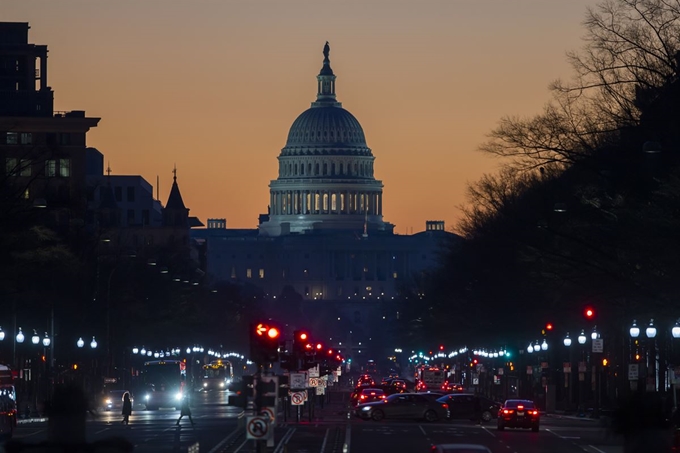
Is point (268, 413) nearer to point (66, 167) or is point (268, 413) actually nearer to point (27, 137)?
point (66, 167)

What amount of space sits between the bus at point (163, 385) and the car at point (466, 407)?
25.1 m

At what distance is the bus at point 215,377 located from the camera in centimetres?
17262

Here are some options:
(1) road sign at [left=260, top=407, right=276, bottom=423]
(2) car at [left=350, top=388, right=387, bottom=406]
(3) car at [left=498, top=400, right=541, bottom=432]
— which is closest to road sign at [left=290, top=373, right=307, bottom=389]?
(3) car at [left=498, top=400, right=541, bottom=432]

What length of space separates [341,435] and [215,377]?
113 metres

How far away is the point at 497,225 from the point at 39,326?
35062 mm

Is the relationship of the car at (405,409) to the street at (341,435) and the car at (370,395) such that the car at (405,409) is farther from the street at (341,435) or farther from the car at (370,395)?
the car at (370,395)

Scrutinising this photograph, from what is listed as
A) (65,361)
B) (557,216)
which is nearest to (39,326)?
(65,361)

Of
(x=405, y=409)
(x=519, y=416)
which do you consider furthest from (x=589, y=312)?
(x=405, y=409)

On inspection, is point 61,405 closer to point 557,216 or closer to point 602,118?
point 602,118

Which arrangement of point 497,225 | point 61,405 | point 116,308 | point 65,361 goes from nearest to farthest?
point 61,405, point 497,225, point 65,361, point 116,308

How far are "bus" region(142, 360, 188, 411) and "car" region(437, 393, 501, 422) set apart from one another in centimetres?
2507

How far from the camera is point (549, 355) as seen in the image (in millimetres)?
118125

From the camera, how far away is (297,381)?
7606 centimetres

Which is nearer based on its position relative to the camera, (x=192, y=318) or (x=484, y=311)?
(x=484, y=311)
